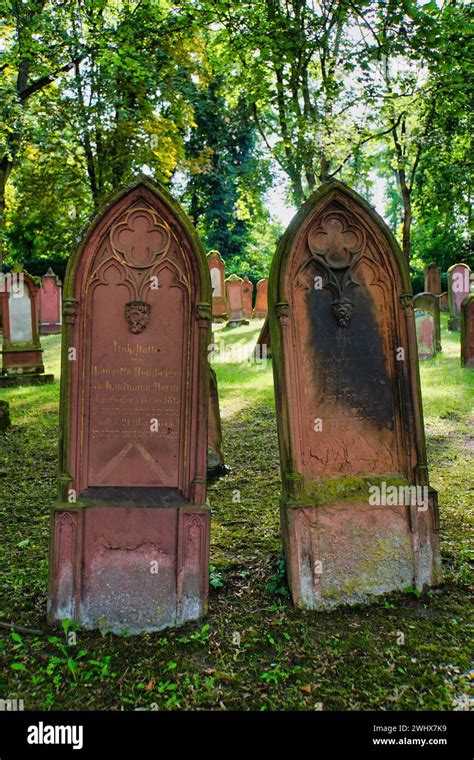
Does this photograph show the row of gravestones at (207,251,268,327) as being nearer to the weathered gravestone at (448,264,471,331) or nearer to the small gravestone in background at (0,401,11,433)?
Answer: the weathered gravestone at (448,264,471,331)

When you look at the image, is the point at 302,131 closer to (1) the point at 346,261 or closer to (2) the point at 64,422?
(1) the point at 346,261

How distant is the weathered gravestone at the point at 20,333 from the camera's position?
12430 mm

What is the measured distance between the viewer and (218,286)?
2117 centimetres

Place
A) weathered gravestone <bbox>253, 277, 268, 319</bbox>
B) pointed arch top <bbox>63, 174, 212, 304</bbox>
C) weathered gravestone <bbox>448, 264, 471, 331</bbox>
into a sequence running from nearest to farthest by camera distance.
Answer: pointed arch top <bbox>63, 174, 212, 304</bbox>, weathered gravestone <bbox>448, 264, 471, 331</bbox>, weathered gravestone <bbox>253, 277, 268, 319</bbox>

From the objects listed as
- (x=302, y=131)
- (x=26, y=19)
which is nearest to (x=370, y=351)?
(x=26, y=19)

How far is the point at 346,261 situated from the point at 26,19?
23.5ft

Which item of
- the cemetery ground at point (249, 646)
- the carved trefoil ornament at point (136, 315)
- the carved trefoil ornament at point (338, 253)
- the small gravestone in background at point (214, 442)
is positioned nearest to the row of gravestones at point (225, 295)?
the small gravestone in background at point (214, 442)

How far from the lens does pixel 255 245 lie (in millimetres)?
37312

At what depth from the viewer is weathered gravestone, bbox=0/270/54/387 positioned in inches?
489

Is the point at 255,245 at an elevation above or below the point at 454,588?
above

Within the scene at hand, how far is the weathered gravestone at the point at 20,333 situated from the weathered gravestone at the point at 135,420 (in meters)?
9.35

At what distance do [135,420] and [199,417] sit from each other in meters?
0.46

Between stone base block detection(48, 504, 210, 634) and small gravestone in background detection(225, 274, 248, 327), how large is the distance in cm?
1747

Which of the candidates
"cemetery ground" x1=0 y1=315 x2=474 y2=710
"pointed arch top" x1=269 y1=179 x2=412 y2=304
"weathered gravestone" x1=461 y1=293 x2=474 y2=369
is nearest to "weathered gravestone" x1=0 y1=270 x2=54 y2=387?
"cemetery ground" x1=0 y1=315 x2=474 y2=710
